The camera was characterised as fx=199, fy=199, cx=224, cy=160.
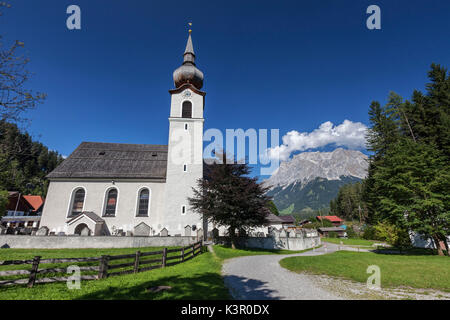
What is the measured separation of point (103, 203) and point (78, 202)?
3.38 meters

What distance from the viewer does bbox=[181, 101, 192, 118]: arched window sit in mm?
29591

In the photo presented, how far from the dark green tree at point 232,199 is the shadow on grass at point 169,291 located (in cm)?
1212

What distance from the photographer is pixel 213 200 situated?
20953 millimetres

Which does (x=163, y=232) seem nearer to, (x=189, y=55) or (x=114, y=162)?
(x=114, y=162)

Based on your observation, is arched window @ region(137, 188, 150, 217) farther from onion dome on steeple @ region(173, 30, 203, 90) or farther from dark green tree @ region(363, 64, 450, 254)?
dark green tree @ region(363, 64, 450, 254)

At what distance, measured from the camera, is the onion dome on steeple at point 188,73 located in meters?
30.3

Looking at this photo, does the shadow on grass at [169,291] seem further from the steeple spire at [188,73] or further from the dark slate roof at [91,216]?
the steeple spire at [188,73]

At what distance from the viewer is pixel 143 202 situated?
26922mm

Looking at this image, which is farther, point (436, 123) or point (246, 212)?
point (436, 123)

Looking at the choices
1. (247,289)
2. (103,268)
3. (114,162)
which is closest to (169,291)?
(247,289)

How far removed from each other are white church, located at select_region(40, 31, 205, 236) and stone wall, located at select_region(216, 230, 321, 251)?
575 centimetres

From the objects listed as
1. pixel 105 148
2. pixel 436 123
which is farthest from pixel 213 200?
pixel 436 123
